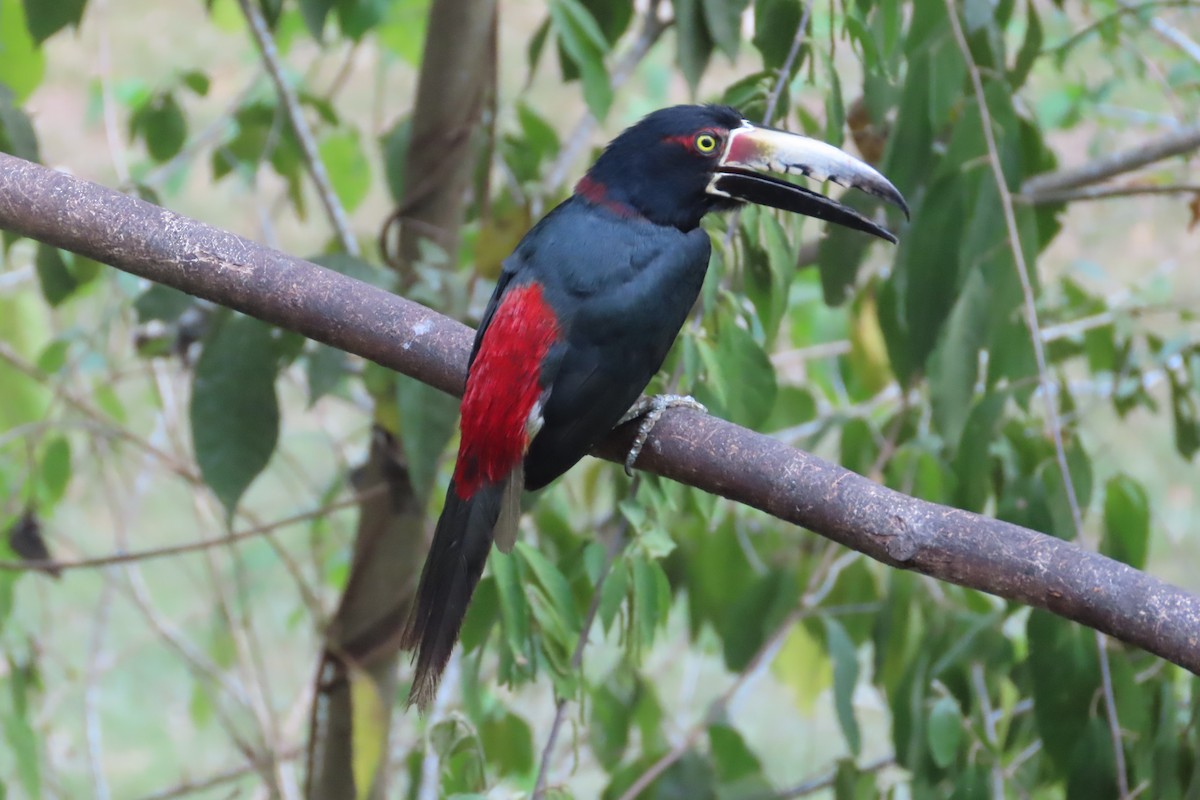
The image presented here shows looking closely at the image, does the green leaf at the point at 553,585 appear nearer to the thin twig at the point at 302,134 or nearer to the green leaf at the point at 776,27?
the green leaf at the point at 776,27

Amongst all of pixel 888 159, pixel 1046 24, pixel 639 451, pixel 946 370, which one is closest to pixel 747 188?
pixel 888 159

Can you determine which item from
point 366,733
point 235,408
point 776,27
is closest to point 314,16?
point 235,408

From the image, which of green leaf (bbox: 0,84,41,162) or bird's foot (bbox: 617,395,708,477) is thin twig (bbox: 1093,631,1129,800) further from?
green leaf (bbox: 0,84,41,162)

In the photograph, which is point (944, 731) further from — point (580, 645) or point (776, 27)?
point (776, 27)

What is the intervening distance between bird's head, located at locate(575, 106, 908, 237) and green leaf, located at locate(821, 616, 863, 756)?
2.60 ft

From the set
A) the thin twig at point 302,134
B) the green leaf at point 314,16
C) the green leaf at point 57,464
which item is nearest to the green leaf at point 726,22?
the green leaf at point 314,16

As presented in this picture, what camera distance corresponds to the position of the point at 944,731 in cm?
195

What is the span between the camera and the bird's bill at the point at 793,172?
6.18 feet

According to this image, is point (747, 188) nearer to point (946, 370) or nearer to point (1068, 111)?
point (946, 370)

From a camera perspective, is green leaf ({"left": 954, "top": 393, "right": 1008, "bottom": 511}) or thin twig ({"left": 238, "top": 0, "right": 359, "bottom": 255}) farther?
thin twig ({"left": 238, "top": 0, "right": 359, "bottom": 255})

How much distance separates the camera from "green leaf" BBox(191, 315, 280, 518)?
6.69ft

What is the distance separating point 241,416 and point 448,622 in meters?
0.60

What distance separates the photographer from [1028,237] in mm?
2045

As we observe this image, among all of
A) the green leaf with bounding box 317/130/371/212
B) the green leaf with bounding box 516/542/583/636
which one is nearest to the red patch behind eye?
the green leaf with bounding box 516/542/583/636
